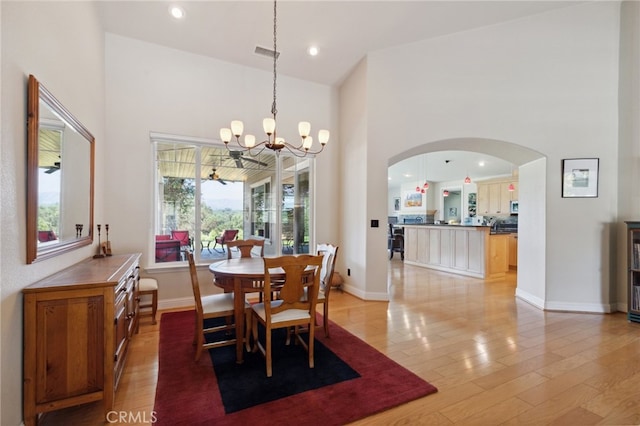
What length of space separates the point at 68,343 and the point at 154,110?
10.5ft

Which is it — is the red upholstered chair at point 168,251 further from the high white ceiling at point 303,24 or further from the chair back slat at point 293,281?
the high white ceiling at point 303,24

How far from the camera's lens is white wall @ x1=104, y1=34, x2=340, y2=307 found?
146 inches

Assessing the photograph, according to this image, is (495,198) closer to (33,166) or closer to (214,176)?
(214,176)

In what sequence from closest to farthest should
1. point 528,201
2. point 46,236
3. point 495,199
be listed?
point 46,236, point 528,201, point 495,199

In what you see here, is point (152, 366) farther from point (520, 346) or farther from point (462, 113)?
point (462, 113)

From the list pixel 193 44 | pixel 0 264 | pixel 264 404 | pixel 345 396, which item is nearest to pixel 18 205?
pixel 0 264

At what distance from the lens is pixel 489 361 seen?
2473mm

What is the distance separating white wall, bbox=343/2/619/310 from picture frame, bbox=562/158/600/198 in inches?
3.1

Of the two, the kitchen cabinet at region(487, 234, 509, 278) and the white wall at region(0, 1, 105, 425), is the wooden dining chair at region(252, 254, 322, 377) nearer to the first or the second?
the white wall at region(0, 1, 105, 425)

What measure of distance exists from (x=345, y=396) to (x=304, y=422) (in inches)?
14.6

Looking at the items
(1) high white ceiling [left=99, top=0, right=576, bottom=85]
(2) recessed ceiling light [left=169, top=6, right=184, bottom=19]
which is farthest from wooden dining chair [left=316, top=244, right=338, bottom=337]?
(2) recessed ceiling light [left=169, top=6, right=184, bottom=19]

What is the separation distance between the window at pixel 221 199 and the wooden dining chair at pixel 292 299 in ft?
7.33

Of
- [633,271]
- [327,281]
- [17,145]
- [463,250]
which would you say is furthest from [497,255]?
[17,145]

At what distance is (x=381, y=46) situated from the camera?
4.23 meters
